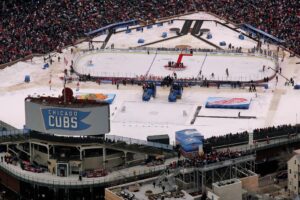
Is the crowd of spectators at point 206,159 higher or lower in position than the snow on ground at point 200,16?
lower

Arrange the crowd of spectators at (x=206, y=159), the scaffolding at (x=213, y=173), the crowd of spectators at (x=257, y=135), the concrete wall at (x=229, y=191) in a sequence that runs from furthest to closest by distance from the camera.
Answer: the crowd of spectators at (x=257, y=135), the crowd of spectators at (x=206, y=159), the scaffolding at (x=213, y=173), the concrete wall at (x=229, y=191)

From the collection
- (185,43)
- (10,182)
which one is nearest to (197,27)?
(185,43)

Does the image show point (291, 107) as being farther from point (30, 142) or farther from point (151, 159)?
point (30, 142)

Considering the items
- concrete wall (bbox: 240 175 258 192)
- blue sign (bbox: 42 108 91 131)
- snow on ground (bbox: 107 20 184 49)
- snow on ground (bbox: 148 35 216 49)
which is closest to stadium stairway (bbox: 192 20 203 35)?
snow on ground (bbox: 107 20 184 49)

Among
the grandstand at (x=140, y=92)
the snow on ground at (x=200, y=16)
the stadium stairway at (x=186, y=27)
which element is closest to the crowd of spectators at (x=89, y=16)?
the grandstand at (x=140, y=92)

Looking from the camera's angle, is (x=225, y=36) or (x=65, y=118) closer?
(x=65, y=118)

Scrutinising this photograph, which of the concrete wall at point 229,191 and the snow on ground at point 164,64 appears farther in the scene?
the snow on ground at point 164,64

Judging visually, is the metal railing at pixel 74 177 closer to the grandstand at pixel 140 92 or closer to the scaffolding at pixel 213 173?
the grandstand at pixel 140 92

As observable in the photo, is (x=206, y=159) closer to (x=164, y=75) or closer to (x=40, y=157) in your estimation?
(x=40, y=157)

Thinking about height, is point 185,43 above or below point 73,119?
above
